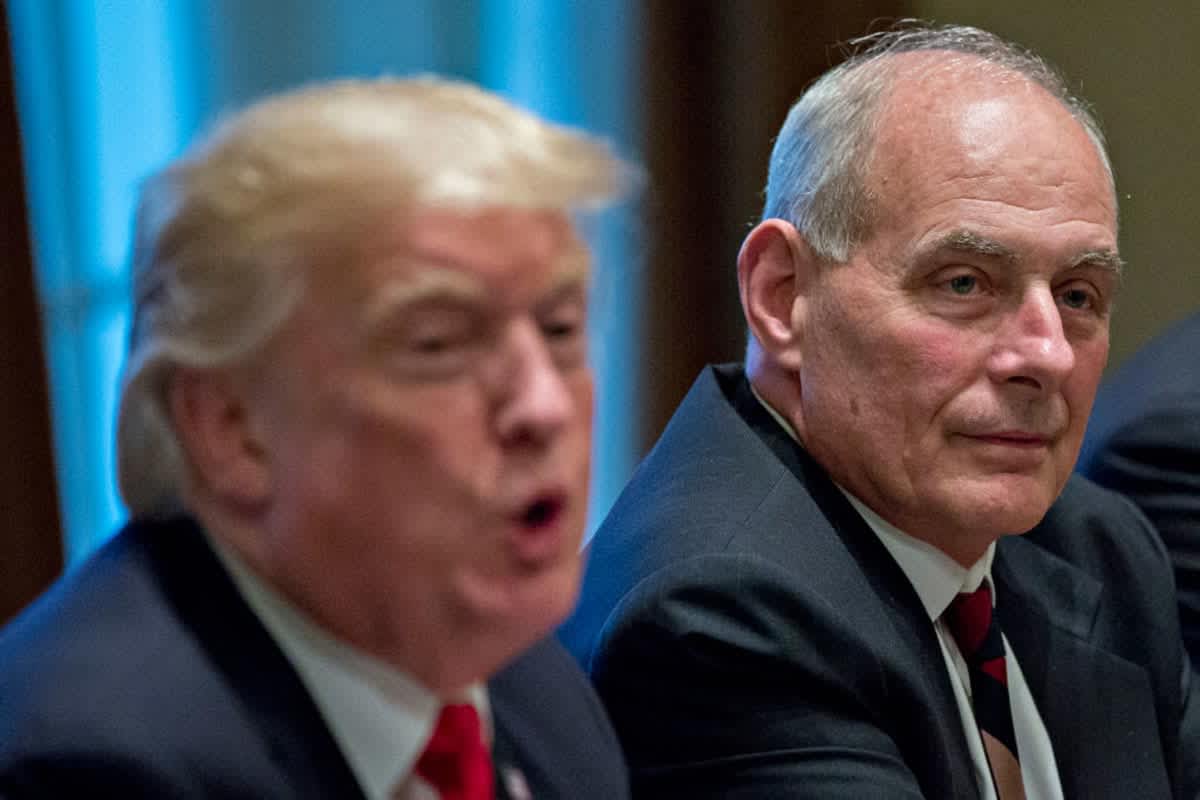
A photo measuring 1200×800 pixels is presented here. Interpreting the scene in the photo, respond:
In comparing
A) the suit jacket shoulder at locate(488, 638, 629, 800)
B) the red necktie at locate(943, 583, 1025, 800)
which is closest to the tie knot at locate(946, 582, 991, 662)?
the red necktie at locate(943, 583, 1025, 800)

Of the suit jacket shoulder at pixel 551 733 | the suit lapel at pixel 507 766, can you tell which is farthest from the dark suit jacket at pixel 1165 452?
the suit lapel at pixel 507 766

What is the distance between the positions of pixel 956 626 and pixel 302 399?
91 cm

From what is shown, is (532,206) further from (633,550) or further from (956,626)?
(956,626)

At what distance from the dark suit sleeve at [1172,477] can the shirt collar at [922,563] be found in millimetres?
570

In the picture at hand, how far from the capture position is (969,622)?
1.56 meters

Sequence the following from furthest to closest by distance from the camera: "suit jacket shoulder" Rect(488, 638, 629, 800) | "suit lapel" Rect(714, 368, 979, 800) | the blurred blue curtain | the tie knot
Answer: the blurred blue curtain
the tie knot
"suit lapel" Rect(714, 368, 979, 800)
"suit jacket shoulder" Rect(488, 638, 629, 800)

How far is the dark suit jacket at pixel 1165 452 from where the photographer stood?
197 cm

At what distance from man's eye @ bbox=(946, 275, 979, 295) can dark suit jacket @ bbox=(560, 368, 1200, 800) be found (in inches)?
8.7

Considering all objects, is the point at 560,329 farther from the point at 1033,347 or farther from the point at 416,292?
the point at 1033,347

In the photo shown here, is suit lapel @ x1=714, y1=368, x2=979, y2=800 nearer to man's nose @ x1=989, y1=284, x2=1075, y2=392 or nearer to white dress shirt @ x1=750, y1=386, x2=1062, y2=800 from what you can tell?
white dress shirt @ x1=750, y1=386, x2=1062, y2=800

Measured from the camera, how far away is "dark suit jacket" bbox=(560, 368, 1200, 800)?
4.39ft

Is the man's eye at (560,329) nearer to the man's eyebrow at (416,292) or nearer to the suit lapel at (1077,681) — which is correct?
the man's eyebrow at (416,292)

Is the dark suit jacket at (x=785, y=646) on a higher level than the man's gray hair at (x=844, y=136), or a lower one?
lower

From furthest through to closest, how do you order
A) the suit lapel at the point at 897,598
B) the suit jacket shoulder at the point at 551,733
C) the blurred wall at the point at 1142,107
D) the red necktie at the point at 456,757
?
the blurred wall at the point at 1142,107
the suit lapel at the point at 897,598
the suit jacket shoulder at the point at 551,733
the red necktie at the point at 456,757
